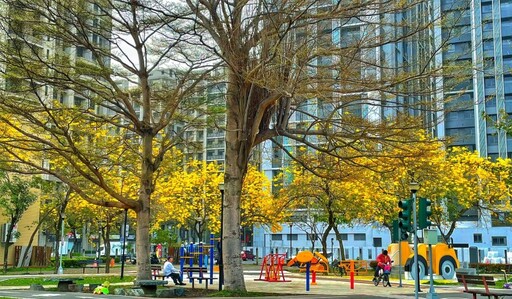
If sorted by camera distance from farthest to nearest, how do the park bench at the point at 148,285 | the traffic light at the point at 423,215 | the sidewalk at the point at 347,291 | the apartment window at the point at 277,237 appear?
the apartment window at the point at 277,237
the sidewalk at the point at 347,291
the park bench at the point at 148,285
the traffic light at the point at 423,215

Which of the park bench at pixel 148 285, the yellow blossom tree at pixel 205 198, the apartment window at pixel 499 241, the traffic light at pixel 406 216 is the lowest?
the park bench at pixel 148 285

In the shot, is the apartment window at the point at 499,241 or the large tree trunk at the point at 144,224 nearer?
the large tree trunk at the point at 144,224

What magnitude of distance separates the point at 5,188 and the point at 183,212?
42.5 feet

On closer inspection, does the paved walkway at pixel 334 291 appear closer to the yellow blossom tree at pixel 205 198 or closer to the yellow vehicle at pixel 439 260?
the yellow vehicle at pixel 439 260

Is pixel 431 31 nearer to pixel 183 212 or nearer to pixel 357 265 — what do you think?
pixel 357 265

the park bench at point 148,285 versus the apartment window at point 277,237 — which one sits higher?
the apartment window at point 277,237

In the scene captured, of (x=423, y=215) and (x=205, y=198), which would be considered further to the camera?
(x=205, y=198)

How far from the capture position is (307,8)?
1585 cm

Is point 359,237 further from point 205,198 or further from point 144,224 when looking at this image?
point 144,224

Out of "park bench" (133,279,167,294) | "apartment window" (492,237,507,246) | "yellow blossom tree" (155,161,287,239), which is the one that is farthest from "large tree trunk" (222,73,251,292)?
"apartment window" (492,237,507,246)

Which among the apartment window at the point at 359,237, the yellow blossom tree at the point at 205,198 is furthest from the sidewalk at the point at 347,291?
the apartment window at the point at 359,237

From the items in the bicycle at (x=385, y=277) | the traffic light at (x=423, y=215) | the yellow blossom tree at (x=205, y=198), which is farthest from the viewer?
the yellow blossom tree at (x=205, y=198)

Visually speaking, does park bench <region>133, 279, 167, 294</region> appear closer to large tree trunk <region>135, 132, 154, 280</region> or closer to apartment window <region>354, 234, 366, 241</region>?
large tree trunk <region>135, 132, 154, 280</region>

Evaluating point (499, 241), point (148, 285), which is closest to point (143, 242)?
point (148, 285)
